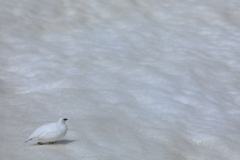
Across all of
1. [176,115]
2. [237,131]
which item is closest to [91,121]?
[176,115]

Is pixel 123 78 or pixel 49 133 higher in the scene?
pixel 49 133

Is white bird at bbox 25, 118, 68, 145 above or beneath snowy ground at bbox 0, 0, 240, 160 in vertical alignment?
above

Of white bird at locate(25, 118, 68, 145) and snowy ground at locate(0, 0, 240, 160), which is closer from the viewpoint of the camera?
white bird at locate(25, 118, 68, 145)

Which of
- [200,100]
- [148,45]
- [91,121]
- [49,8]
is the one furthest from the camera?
[49,8]

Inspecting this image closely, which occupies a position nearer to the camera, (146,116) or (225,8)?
(146,116)

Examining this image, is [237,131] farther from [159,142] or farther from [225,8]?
[225,8]

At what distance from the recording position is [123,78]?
6914mm

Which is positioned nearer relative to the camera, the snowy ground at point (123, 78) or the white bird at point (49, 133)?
the white bird at point (49, 133)

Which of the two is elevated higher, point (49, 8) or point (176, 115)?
point (49, 8)

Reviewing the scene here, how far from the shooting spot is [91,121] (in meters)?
4.92

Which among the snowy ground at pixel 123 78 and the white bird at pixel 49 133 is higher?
the white bird at pixel 49 133

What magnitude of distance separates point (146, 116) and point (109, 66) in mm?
2409

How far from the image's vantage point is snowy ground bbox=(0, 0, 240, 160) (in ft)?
14.7

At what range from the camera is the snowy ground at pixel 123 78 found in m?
4.48
